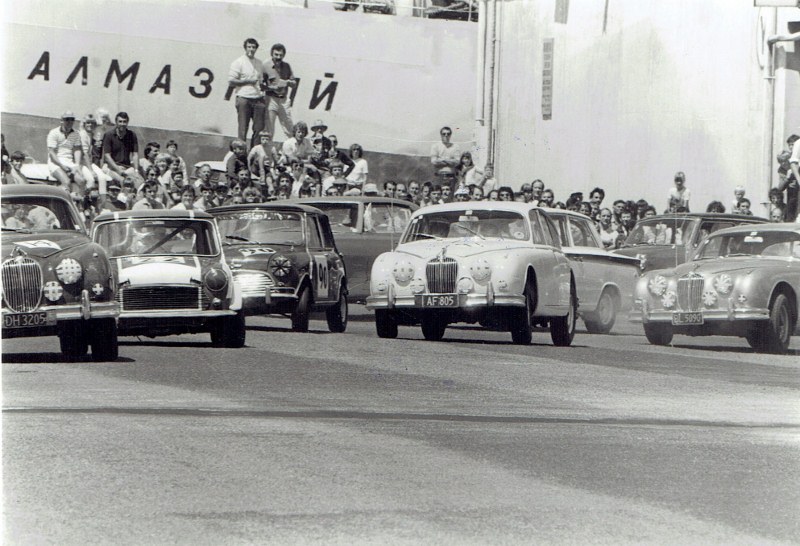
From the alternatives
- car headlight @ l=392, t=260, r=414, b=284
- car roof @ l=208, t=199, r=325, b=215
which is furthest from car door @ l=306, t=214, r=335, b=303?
car headlight @ l=392, t=260, r=414, b=284

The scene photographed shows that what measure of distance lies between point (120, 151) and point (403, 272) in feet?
29.7

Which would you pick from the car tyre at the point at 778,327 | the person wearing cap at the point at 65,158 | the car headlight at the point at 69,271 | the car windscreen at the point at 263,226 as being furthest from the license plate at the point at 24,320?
the person wearing cap at the point at 65,158

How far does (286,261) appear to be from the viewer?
1791cm

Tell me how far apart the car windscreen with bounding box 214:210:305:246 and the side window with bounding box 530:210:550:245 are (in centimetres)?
280

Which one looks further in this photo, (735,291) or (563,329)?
(563,329)

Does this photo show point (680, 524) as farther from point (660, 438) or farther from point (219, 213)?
point (219, 213)

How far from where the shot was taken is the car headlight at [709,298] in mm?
16672

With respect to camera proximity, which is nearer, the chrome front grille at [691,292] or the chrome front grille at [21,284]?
the chrome front grille at [21,284]

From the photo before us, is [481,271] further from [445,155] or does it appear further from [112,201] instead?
[445,155]

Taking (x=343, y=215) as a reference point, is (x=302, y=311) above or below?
below

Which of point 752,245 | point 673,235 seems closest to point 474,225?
point 752,245

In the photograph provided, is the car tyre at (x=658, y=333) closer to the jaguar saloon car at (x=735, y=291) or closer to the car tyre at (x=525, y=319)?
the jaguar saloon car at (x=735, y=291)

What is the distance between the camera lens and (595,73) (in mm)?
30938

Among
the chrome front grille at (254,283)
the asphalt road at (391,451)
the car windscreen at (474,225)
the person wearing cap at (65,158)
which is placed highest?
the person wearing cap at (65,158)
